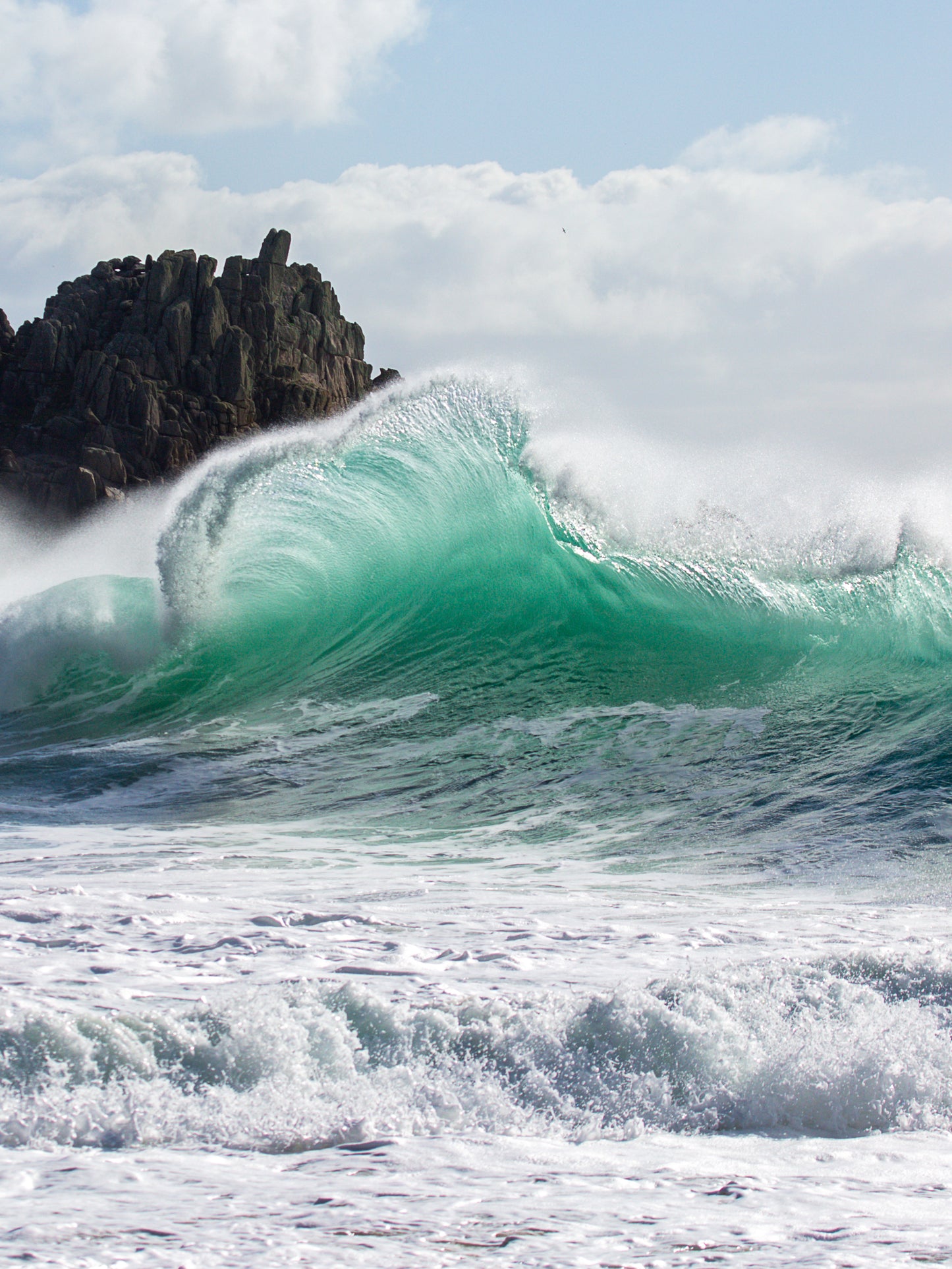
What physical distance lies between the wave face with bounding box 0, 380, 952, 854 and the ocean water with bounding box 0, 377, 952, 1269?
5 cm

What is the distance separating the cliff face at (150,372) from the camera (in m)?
42.1

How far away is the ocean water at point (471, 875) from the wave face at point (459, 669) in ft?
0.15

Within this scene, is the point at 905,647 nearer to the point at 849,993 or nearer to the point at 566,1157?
the point at 849,993

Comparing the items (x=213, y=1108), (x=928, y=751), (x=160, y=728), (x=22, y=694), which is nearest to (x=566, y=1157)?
(x=213, y=1108)

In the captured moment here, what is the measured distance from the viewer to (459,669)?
9.84 metres

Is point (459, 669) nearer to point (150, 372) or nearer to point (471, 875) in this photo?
point (471, 875)

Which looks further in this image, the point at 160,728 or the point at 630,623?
the point at 630,623

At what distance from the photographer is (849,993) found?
3.39 metres

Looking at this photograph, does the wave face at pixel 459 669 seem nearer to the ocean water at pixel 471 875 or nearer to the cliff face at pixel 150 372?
the ocean water at pixel 471 875

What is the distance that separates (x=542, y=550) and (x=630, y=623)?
1430mm

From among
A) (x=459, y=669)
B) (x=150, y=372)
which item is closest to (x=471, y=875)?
(x=459, y=669)

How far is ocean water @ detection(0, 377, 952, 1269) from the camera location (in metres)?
2.37

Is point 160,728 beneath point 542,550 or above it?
beneath

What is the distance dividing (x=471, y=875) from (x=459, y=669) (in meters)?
4.53
